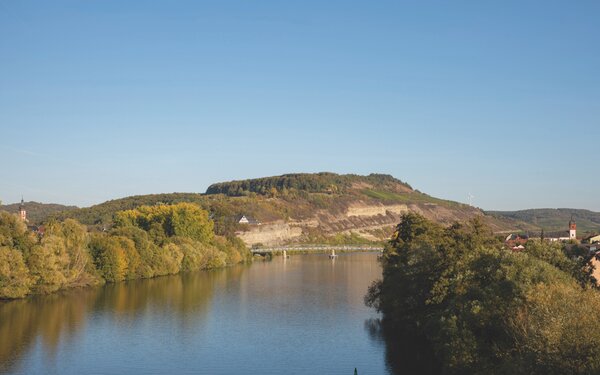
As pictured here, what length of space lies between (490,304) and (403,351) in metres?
11.8

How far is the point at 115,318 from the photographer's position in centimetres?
4762

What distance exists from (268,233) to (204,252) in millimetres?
62063

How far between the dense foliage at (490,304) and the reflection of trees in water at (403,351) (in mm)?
301

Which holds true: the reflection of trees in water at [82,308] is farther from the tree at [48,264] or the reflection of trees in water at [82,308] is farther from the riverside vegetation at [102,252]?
the riverside vegetation at [102,252]

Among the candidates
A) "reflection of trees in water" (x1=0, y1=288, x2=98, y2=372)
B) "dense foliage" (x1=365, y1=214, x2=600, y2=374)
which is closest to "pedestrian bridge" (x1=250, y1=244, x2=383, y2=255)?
"reflection of trees in water" (x1=0, y1=288, x2=98, y2=372)

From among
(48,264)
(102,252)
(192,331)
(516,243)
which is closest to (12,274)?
(48,264)

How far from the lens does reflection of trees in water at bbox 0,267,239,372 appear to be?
39031 mm

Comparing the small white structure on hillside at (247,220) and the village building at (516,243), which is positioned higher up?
the small white structure on hillside at (247,220)

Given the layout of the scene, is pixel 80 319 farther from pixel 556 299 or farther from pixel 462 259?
pixel 556 299

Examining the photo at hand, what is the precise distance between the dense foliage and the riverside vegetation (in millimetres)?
29567

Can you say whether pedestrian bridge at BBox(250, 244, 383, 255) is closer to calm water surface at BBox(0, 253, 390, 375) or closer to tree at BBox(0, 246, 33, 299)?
calm water surface at BBox(0, 253, 390, 375)

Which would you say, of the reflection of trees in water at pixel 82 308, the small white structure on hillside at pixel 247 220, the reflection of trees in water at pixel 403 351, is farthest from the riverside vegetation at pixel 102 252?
the small white structure on hillside at pixel 247 220

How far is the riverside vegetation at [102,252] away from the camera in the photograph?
54.8 metres

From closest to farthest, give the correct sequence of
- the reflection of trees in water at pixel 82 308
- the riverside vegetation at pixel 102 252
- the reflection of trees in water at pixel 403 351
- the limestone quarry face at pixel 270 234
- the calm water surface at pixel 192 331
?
1. the reflection of trees in water at pixel 403 351
2. the calm water surface at pixel 192 331
3. the reflection of trees in water at pixel 82 308
4. the riverside vegetation at pixel 102 252
5. the limestone quarry face at pixel 270 234
